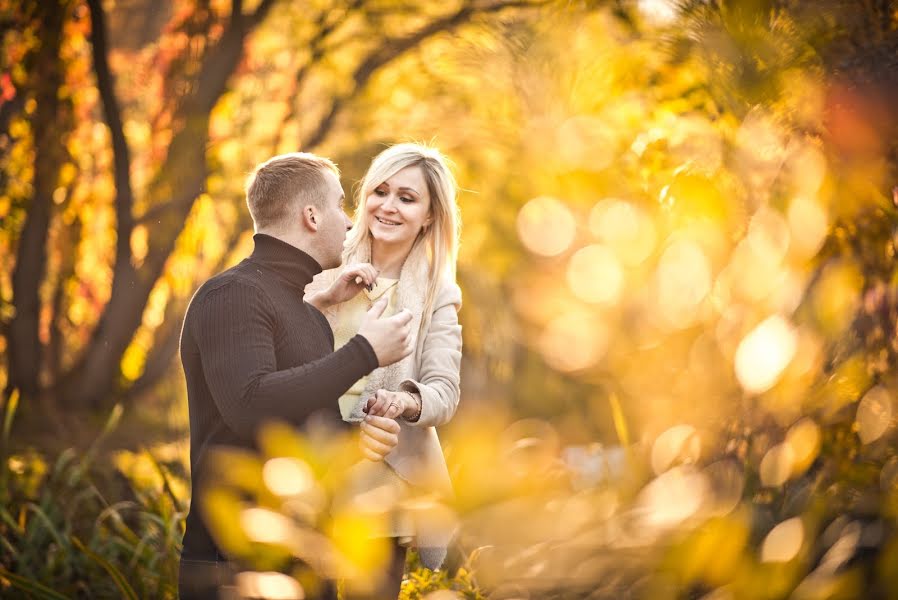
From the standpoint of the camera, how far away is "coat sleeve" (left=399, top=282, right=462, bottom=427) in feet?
7.66

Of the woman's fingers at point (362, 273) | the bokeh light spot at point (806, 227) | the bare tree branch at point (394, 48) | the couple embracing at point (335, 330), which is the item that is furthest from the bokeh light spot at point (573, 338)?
the bare tree branch at point (394, 48)

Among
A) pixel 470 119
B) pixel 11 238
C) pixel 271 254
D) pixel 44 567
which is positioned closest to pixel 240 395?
pixel 271 254

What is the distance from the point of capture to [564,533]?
1.04 metres

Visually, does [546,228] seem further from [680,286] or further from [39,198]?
[39,198]

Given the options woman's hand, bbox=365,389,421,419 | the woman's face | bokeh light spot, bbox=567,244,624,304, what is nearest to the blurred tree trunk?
the woman's face

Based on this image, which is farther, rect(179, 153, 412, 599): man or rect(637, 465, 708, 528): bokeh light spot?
rect(179, 153, 412, 599): man

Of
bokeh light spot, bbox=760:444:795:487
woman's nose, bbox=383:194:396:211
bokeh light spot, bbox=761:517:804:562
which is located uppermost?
woman's nose, bbox=383:194:396:211

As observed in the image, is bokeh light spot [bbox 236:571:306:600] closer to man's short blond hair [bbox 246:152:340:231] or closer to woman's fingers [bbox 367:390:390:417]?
woman's fingers [bbox 367:390:390:417]

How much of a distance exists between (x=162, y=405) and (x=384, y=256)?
6241 mm

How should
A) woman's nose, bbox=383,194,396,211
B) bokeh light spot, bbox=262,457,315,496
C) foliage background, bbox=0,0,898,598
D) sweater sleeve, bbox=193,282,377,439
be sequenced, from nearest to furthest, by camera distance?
bokeh light spot, bbox=262,457,315,496 < foliage background, bbox=0,0,898,598 < sweater sleeve, bbox=193,282,377,439 < woman's nose, bbox=383,194,396,211

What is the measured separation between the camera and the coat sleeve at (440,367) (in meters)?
2.34

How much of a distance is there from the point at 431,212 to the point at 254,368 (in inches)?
36.4

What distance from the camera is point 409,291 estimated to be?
254cm

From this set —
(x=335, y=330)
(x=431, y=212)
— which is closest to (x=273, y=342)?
(x=335, y=330)
